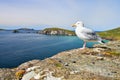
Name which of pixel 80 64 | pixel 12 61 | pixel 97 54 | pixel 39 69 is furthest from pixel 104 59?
pixel 12 61

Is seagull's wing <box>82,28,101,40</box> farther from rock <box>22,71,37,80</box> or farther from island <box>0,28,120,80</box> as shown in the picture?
rock <box>22,71,37,80</box>

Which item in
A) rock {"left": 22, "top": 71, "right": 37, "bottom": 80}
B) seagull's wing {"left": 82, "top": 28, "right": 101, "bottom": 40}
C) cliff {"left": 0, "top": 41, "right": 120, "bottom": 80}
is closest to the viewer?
cliff {"left": 0, "top": 41, "right": 120, "bottom": 80}

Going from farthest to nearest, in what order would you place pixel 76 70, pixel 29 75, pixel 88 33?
pixel 88 33 → pixel 29 75 → pixel 76 70

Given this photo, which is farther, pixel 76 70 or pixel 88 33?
pixel 88 33

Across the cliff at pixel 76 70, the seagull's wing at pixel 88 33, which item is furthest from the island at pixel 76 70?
the seagull's wing at pixel 88 33

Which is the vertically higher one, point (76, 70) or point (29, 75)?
point (76, 70)

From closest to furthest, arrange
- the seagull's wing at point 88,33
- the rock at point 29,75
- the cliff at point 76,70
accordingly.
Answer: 1. the cliff at point 76,70
2. the rock at point 29,75
3. the seagull's wing at point 88,33

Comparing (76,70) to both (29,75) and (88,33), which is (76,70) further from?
(88,33)

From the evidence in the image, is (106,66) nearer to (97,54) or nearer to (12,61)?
(97,54)

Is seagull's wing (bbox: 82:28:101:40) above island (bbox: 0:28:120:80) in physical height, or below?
above

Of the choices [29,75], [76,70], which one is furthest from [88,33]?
[29,75]

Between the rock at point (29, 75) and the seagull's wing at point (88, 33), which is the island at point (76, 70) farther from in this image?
the seagull's wing at point (88, 33)

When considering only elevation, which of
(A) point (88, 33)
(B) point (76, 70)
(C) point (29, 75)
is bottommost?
(C) point (29, 75)

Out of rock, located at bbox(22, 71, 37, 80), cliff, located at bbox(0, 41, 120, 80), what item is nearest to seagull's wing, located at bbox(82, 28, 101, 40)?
cliff, located at bbox(0, 41, 120, 80)
